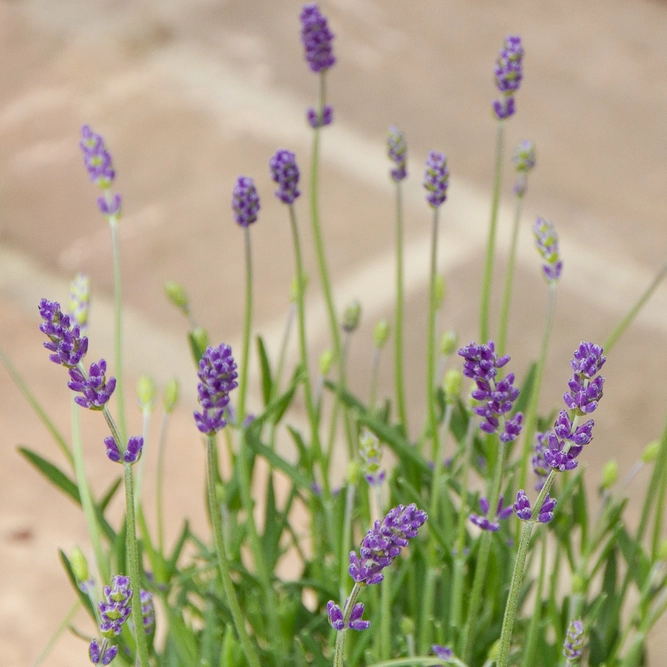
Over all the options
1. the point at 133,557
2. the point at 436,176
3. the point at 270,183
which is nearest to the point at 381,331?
the point at 436,176

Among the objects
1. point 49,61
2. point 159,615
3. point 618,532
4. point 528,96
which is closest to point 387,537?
point 618,532

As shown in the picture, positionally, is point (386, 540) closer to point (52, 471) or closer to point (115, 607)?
point (115, 607)

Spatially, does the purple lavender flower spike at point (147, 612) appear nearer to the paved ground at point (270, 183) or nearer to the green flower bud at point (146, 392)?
the green flower bud at point (146, 392)

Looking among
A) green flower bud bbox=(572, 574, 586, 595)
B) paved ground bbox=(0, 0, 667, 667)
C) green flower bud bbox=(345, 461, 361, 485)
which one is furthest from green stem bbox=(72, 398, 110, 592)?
paved ground bbox=(0, 0, 667, 667)

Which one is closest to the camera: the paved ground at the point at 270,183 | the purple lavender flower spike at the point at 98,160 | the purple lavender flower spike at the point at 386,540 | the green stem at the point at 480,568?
the purple lavender flower spike at the point at 386,540

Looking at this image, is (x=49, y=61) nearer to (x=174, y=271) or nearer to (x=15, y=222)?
(x=15, y=222)

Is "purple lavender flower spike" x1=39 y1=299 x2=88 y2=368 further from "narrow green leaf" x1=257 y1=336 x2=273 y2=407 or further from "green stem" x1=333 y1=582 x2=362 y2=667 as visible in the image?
"narrow green leaf" x1=257 y1=336 x2=273 y2=407

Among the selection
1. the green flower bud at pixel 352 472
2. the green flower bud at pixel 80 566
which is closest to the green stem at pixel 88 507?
the green flower bud at pixel 80 566
